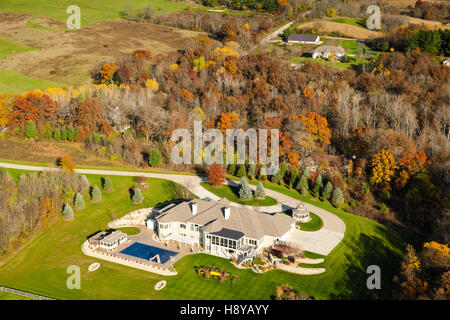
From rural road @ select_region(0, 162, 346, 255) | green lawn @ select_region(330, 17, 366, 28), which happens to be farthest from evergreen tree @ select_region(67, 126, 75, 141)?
green lawn @ select_region(330, 17, 366, 28)

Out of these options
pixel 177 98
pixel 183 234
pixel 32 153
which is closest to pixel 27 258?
pixel 183 234

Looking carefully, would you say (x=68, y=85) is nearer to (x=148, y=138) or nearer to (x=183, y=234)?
(x=148, y=138)

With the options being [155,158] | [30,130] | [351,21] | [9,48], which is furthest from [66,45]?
[351,21]

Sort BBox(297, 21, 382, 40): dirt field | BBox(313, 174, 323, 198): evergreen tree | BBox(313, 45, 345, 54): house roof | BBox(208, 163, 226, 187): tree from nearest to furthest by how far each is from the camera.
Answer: BBox(313, 174, 323, 198): evergreen tree → BBox(208, 163, 226, 187): tree → BBox(313, 45, 345, 54): house roof → BBox(297, 21, 382, 40): dirt field

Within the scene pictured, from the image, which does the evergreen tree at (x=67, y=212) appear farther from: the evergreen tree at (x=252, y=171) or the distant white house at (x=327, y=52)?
the distant white house at (x=327, y=52)

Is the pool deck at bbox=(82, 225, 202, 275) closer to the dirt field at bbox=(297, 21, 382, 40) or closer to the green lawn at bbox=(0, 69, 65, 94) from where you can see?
the green lawn at bbox=(0, 69, 65, 94)

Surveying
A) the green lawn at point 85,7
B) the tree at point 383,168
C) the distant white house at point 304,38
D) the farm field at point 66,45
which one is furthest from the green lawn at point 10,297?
the green lawn at point 85,7
